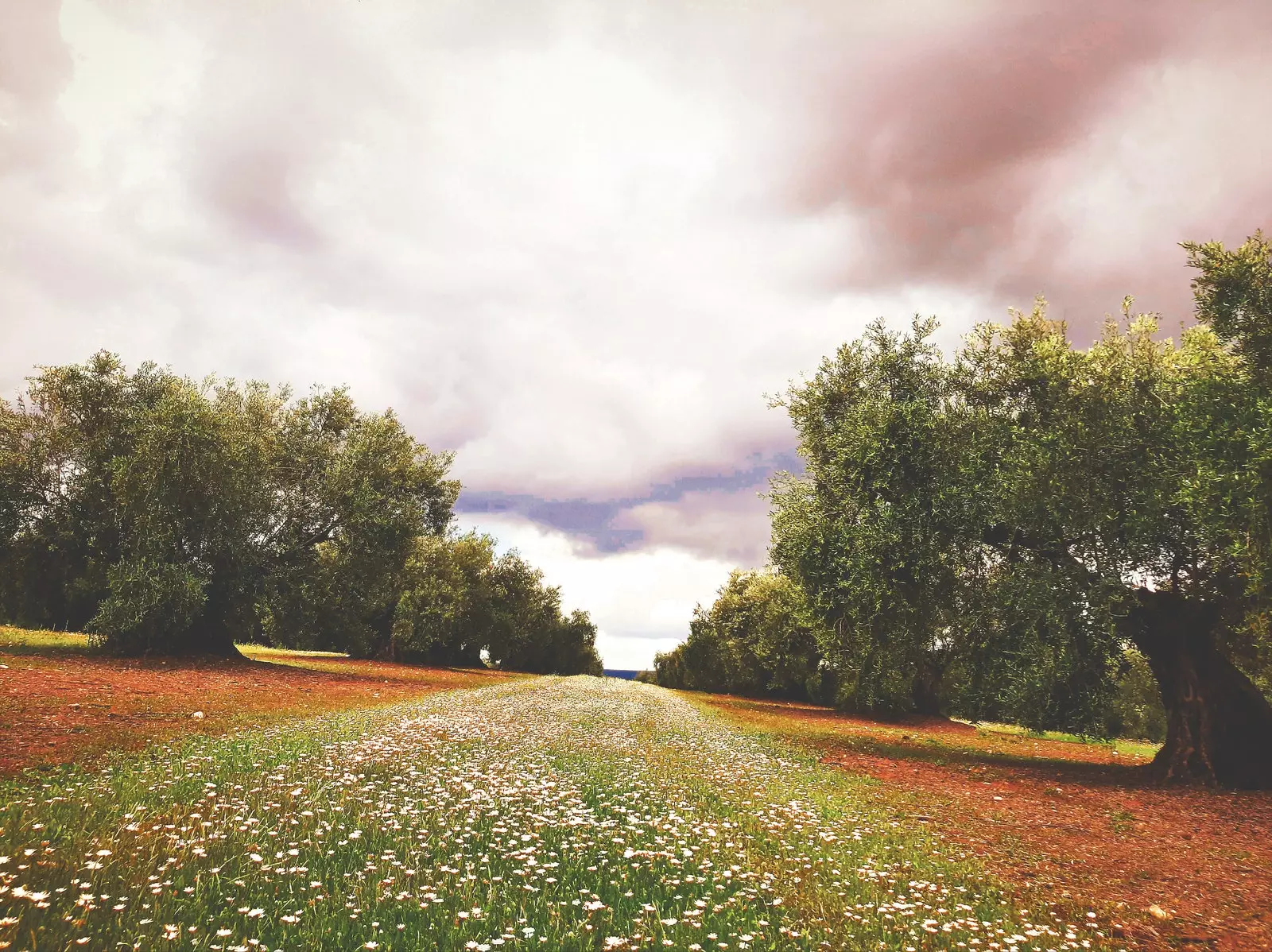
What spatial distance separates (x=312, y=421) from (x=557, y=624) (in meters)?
83.6

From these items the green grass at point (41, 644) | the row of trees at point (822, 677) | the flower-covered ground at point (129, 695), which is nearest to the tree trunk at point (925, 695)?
the row of trees at point (822, 677)

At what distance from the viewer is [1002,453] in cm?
2153

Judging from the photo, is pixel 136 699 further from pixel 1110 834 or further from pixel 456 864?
pixel 1110 834

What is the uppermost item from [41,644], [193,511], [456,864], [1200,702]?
[193,511]

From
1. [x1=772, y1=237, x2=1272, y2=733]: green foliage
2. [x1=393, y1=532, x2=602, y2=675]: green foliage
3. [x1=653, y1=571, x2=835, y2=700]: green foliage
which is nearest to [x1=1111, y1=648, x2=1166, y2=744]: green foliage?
[x1=653, y1=571, x2=835, y2=700]: green foliage

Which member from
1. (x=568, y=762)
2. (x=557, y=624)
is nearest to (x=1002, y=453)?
(x=568, y=762)

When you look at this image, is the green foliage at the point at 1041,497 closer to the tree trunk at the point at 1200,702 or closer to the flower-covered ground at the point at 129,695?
the tree trunk at the point at 1200,702

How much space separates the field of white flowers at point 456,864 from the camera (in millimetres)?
5461

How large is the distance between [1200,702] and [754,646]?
4613 centimetres

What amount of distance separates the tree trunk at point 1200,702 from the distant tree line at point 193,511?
39.4 m

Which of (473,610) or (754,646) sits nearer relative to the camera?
(754,646)

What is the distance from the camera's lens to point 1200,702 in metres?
20.7

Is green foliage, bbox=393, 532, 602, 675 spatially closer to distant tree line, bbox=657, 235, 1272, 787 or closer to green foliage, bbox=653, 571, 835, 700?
green foliage, bbox=653, 571, 835, 700

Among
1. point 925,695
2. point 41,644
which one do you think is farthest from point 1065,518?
point 41,644
